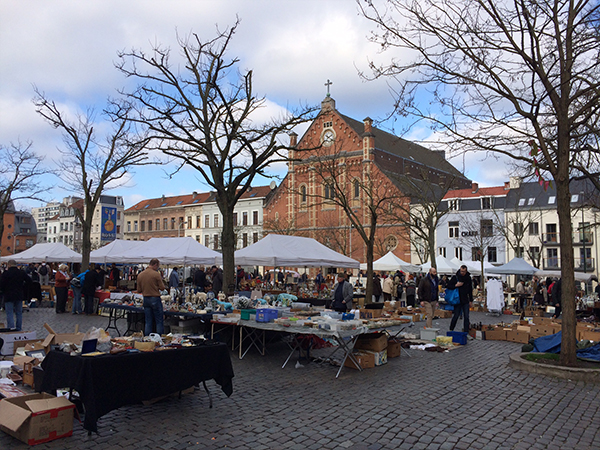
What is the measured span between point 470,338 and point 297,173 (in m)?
38.5

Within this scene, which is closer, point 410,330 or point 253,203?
point 410,330

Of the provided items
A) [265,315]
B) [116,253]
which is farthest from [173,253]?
[265,315]

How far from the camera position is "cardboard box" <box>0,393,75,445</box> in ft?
15.0

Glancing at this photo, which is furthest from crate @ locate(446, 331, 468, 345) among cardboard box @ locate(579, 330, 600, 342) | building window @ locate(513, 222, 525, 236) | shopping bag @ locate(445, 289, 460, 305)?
building window @ locate(513, 222, 525, 236)

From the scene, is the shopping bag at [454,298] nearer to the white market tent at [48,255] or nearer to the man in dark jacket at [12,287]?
the man in dark jacket at [12,287]

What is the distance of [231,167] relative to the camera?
1457 cm

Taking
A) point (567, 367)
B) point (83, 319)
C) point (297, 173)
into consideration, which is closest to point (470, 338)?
point (567, 367)

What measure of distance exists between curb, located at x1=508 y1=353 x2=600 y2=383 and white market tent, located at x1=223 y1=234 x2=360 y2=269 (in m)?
8.02

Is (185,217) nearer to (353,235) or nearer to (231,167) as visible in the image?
(353,235)

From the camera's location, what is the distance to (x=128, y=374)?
5102mm

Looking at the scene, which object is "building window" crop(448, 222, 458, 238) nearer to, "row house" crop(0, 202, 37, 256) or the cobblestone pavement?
the cobblestone pavement

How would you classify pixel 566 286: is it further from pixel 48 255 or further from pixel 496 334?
pixel 48 255

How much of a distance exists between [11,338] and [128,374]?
195 inches

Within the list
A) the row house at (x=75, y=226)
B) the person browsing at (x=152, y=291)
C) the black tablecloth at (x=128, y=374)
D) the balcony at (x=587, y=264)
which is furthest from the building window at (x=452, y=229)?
the row house at (x=75, y=226)
